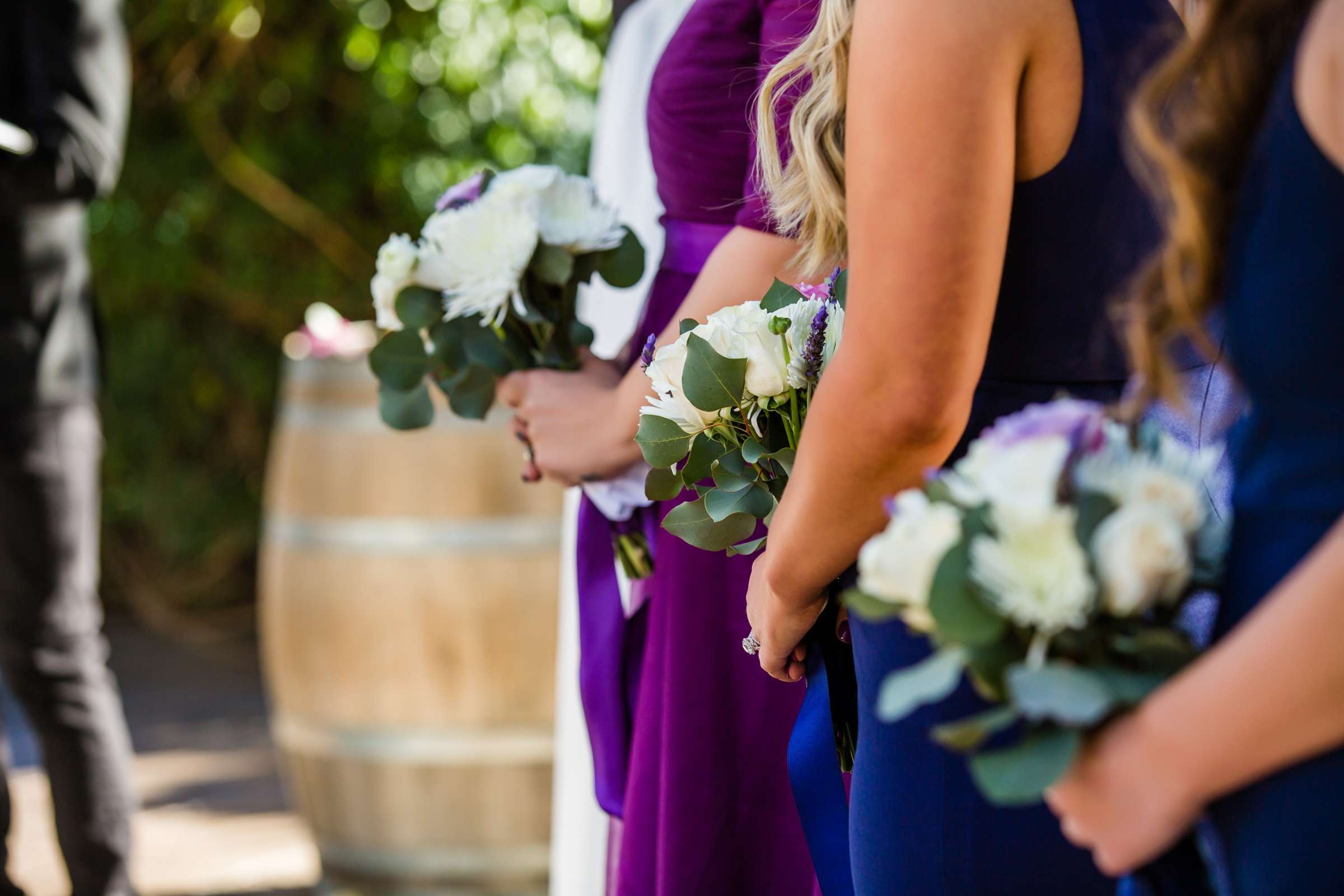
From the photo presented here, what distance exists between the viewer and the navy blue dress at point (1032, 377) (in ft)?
2.75

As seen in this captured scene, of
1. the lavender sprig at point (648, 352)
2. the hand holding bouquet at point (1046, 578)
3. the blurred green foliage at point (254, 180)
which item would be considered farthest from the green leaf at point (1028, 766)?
the blurred green foliage at point (254, 180)

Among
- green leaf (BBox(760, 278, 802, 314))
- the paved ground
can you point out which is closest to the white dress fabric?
green leaf (BBox(760, 278, 802, 314))

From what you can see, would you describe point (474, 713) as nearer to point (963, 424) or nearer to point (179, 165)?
point (963, 424)

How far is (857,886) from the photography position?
0.95 meters

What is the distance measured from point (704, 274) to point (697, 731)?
47cm

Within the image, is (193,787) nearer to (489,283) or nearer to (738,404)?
→ (489,283)

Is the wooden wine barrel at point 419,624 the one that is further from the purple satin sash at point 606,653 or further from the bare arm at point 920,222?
the bare arm at point 920,222

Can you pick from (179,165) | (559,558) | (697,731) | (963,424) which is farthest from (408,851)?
(179,165)

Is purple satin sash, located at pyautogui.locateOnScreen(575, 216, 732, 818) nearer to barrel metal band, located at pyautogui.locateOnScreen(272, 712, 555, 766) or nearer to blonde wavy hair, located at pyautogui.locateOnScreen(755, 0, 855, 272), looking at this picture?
blonde wavy hair, located at pyautogui.locateOnScreen(755, 0, 855, 272)

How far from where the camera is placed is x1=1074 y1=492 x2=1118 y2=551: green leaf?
0.62 m

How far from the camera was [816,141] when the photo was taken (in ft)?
3.29

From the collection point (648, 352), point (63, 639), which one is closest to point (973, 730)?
point (648, 352)

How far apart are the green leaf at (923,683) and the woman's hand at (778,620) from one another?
0.35 m

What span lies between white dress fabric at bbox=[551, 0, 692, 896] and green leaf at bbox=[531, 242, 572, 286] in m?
0.43
